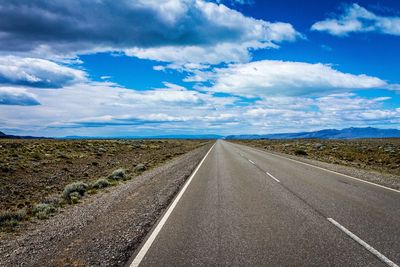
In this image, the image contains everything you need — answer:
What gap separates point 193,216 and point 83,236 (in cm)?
259

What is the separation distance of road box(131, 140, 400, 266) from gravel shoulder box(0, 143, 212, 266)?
16.0 inches

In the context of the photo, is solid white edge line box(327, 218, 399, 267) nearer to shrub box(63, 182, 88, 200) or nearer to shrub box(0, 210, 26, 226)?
shrub box(0, 210, 26, 226)

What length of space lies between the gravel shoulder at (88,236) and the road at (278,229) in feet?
1.33

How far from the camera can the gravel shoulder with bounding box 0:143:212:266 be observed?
5926mm

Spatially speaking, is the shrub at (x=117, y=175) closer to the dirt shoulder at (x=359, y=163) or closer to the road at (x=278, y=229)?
the road at (x=278, y=229)

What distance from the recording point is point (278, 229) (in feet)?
23.8

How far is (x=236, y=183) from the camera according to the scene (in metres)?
14.6

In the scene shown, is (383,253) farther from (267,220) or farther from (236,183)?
(236,183)

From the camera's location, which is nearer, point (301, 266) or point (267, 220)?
point (301, 266)

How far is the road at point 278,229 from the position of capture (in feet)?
18.2

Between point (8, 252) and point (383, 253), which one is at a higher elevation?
point (383, 253)

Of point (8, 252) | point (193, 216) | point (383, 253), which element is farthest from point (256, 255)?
point (8, 252)

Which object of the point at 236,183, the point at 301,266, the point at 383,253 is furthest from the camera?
the point at 236,183

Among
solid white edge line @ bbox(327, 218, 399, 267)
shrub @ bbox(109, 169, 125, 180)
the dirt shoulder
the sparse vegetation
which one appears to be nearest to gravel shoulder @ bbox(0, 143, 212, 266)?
the sparse vegetation
